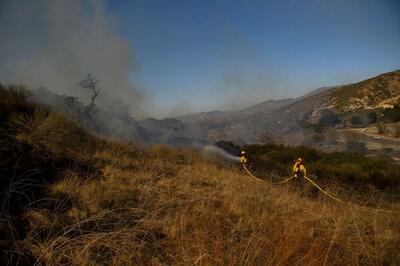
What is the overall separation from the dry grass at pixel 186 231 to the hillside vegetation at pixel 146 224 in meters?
0.01

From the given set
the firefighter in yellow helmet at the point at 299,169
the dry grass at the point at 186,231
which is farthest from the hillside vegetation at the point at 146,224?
the firefighter in yellow helmet at the point at 299,169

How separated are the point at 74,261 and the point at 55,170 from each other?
116 inches

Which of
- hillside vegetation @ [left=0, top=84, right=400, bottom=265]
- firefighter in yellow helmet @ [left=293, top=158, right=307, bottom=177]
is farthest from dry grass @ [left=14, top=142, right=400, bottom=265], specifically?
firefighter in yellow helmet @ [left=293, top=158, right=307, bottom=177]

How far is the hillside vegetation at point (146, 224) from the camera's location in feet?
7.93

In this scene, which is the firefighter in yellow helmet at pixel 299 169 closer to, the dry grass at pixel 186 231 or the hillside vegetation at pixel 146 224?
the hillside vegetation at pixel 146 224

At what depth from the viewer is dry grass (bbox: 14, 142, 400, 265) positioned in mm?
2400

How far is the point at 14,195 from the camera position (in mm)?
3400

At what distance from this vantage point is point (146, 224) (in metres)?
3.12

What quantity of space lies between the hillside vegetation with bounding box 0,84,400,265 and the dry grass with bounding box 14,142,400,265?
1 cm

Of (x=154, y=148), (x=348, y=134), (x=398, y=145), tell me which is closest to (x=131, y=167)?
(x=154, y=148)

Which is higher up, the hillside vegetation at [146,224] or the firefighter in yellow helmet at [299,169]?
the hillside vegetation at [146,224]

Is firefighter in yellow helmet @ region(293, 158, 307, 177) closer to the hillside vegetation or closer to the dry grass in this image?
the hillside vegetation

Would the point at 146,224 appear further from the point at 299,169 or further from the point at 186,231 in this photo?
the point at 299,169

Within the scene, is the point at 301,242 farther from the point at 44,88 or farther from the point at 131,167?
the point at 44,88
